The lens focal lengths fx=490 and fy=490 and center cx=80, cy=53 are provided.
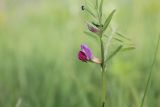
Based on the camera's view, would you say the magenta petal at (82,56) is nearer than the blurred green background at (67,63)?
Yes

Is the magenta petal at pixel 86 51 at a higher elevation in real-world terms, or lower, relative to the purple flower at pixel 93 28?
lower

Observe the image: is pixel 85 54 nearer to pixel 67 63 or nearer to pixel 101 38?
pixel 101 38

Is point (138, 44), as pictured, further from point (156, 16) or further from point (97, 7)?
point (97, 7)

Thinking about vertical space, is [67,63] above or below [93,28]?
below

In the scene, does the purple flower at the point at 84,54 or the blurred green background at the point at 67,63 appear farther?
the blurred green background at the point at 67,63

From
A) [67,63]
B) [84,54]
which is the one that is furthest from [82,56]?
[67,63]

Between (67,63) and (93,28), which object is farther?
(67,63)

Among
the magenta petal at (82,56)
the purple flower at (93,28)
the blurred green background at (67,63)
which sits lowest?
the blurred green background at (67,63)

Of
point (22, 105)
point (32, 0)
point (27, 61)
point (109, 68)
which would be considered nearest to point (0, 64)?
point (27, 61)
